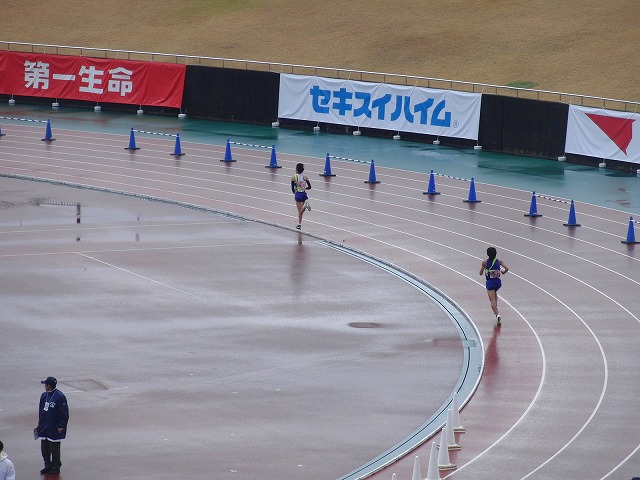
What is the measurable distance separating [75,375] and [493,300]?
7519mm

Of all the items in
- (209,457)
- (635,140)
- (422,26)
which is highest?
(422,26)

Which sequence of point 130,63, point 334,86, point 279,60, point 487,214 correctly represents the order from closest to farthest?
point 487,214
point 334,86
point 130,63
point 279,60

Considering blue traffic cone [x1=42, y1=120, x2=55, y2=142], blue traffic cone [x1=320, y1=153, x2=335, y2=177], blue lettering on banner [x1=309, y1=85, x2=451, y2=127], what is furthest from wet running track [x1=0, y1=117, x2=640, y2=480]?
blue lettering on banner [x1=309, y1=85, x2=451, y2=127]

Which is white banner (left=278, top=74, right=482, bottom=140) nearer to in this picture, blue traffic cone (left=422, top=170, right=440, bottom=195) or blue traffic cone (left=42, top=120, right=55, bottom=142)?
blue traffic cone (left=422, top=170, right=440, bottom=195)

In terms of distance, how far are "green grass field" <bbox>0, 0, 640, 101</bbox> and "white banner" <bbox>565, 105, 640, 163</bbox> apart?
762 centimetres

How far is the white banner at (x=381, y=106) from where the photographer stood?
1634 inches

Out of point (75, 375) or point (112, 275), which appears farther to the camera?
point (112, 275)

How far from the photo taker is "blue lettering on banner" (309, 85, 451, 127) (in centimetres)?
4212

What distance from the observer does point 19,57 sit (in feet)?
162

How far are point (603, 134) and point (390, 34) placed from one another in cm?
2035

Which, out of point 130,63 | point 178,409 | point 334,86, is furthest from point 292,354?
point 130,63

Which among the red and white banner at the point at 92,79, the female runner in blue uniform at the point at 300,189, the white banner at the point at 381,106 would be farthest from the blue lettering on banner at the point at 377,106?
the female runner in blue uniform at the point at 300,189

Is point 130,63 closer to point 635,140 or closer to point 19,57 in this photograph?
point 19,57

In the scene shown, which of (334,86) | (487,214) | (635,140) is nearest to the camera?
(487,214)
